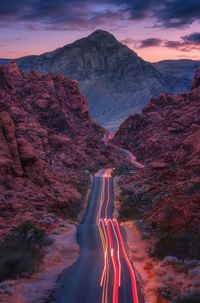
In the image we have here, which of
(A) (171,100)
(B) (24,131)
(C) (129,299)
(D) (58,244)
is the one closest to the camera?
(C) (129,299)

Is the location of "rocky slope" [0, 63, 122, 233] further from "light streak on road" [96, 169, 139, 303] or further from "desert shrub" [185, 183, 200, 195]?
"desert shrub" [185, 183, 200, 195]

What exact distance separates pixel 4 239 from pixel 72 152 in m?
78.5

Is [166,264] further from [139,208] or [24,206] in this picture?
[139,208]

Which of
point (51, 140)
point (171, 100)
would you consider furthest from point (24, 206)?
point (171, 100)

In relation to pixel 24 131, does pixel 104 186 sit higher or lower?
lower

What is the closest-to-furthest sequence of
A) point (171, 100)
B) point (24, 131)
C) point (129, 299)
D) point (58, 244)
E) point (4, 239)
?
point (129, 299) → point (4, 239) → point (58, 244) → point (24, 131) → point (171, 100)

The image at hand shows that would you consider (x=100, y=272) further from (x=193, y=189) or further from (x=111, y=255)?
(x=193, y=189)

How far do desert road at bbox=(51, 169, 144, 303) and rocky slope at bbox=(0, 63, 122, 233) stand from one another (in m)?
6.52

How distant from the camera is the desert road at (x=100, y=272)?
3027cm

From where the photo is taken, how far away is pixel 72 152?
12200cm

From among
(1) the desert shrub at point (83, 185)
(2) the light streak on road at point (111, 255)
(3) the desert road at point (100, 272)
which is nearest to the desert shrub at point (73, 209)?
(3) the desert road at point (100, 272)

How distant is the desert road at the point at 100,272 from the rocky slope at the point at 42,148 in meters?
6.52

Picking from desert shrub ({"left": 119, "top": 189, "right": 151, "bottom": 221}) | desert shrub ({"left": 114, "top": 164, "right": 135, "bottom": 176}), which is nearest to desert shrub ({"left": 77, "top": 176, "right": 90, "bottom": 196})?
desert shrub ({"left": 114, "top": 164, "right": 135, "bottom": 176})

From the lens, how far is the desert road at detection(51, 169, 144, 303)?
30.3 m
